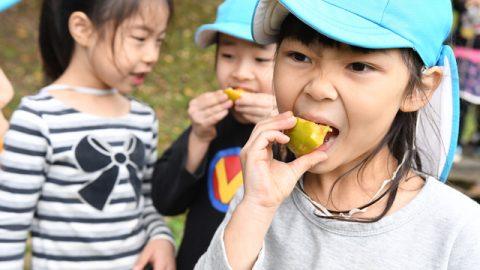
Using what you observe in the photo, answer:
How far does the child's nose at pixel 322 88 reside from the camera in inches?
57.4

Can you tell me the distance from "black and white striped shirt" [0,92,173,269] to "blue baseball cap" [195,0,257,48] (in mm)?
533

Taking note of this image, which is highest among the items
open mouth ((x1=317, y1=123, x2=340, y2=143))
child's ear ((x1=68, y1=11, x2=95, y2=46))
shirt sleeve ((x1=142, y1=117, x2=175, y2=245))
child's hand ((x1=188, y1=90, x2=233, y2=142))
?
child's ear ((x1=68, y1=11, x2=95, y2=46))

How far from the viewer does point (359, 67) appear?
149cm

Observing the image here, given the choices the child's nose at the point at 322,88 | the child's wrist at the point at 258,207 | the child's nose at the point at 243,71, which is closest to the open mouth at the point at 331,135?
the child's nose at the point at 322,88

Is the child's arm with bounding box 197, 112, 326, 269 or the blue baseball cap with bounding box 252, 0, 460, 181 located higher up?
the blue baseball cap with bounding box 252, 0, 460, 181

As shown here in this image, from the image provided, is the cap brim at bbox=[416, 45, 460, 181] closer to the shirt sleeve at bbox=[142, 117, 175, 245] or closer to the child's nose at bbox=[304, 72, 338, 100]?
the child's nose at bbox=[304, 72, 338, 100]

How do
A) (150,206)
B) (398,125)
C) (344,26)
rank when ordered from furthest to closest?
1. (150,206)
2. (398,125)
3. (344,26)

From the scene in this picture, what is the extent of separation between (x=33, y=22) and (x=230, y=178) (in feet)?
25.8

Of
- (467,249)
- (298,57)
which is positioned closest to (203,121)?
(298,57)

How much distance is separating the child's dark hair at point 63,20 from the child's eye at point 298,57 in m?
0.96

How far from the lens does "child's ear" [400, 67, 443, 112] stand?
1.59 m

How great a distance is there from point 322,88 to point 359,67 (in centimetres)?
12

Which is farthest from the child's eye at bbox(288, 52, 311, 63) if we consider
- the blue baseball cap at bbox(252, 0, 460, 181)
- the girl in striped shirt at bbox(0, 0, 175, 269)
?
the girl in striped shirt at bbox(0, 0, 175, 269)

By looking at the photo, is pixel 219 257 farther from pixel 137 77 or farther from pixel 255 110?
pixel 137 77
